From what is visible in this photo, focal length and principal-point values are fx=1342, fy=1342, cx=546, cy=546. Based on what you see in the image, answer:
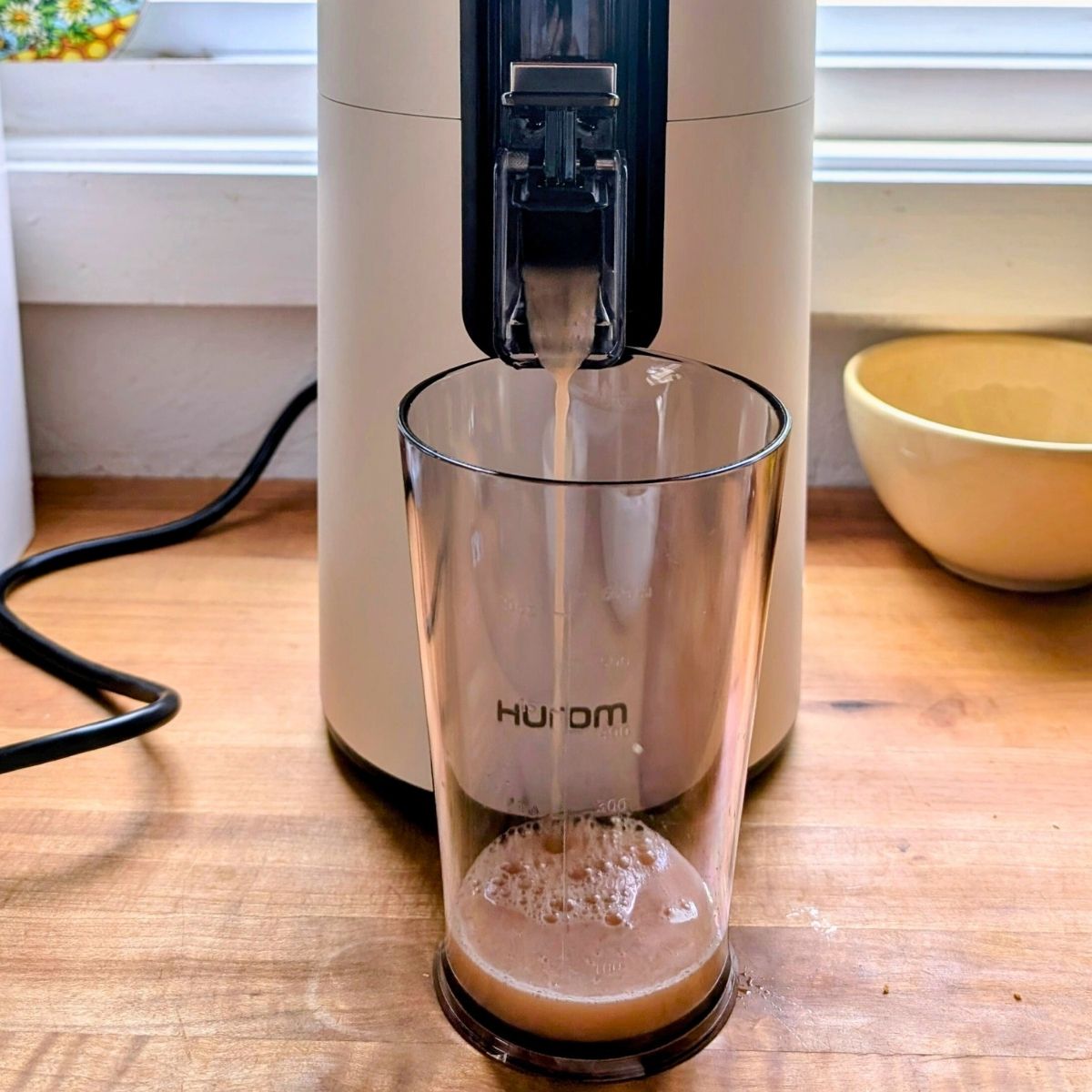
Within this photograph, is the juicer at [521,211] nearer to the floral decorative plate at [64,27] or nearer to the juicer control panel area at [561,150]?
the juicer control panel area at [561,150]

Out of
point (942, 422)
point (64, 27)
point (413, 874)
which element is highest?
point (64, 27)

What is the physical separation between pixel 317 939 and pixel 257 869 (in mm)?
45

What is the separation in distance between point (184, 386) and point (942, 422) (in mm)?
431

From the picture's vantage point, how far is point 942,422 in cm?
74

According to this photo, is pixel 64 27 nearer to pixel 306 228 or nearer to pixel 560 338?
pixel 306 228

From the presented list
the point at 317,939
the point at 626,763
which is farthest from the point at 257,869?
the point at 626,763

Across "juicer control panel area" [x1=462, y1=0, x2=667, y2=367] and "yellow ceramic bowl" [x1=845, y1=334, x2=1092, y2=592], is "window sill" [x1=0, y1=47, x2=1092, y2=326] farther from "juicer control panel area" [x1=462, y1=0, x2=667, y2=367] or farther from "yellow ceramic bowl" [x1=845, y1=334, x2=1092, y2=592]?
"juicer control panel area" [x1=462, y1=0, x2=667, y2=367]

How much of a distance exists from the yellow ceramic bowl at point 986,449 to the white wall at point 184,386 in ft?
0.14

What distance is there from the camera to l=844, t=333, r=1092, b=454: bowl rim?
0.59 m

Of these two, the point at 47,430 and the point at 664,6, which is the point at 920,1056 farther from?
the point at 47,430

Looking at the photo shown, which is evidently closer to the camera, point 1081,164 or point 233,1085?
point 233,1085

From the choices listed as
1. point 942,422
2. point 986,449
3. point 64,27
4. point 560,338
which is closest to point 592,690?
point 560,338

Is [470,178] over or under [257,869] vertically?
over

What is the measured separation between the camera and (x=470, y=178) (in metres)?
0.40
